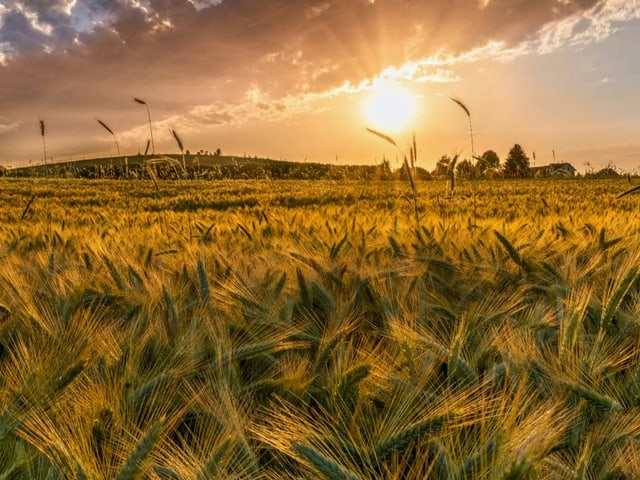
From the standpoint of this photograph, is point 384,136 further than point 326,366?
Yes

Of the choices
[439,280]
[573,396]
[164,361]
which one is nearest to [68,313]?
[164,361]

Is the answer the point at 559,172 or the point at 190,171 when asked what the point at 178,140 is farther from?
the point at 190,171

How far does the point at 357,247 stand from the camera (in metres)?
2.06

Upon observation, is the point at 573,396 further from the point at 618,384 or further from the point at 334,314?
the point at 334,314

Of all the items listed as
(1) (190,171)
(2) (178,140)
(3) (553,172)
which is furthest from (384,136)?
(1) (190,171)

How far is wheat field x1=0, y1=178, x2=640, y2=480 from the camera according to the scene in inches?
27.8

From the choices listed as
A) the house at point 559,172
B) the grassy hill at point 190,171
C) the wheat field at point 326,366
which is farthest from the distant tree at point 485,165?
the wheat field at point 326,366

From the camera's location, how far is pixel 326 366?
1065 mm

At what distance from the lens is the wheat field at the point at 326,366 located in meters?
0.71

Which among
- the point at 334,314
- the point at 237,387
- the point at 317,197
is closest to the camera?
Result: the point at 237,387

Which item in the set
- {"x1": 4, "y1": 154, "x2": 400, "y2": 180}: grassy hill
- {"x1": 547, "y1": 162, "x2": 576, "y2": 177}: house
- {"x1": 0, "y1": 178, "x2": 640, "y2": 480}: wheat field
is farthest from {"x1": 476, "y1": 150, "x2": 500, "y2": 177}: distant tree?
{"x1": 0, "y1": 178, "x2": 640, "y2": 480}: wheat field

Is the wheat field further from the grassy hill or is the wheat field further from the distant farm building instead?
the distant farm building

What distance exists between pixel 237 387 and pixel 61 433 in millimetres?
318

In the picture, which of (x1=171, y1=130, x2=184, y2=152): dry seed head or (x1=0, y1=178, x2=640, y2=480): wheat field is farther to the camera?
(x1=171, y1=130, x2=184, y2=152): dry seed head
